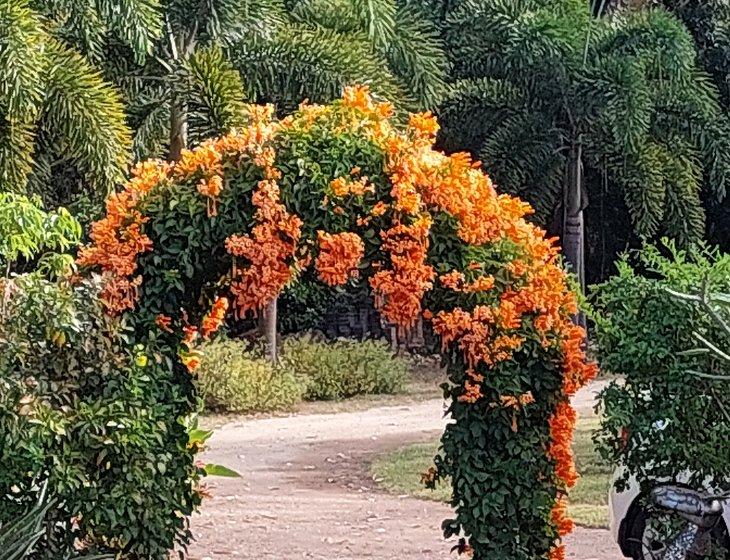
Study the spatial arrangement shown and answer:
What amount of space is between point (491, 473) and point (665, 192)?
12059mm

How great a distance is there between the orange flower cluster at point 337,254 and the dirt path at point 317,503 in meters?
3.17

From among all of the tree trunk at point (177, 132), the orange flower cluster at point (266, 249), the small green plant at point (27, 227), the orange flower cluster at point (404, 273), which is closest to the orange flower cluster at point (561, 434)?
the orange flower cluster at point (404, 273)

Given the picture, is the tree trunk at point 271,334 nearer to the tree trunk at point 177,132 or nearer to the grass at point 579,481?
the tree trunk at point 177,132

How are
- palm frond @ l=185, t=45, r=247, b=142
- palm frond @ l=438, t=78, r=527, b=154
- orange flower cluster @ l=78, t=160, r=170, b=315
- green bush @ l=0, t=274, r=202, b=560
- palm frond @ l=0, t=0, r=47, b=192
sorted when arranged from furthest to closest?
palm frond @ l=438, t=78, r=527, b=154
palm frond @ l=185, t=45, r=247, b=142
palm frond @ l=0, t=0, r=47, b=192
orange flower cluster @ l=78, t=160, r=170, b=315
green bush @ l=0, t=274, r=202, b=560

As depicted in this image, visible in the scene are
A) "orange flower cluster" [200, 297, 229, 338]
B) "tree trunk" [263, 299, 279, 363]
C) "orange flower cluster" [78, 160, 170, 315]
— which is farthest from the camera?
"tree trunk" [263, 299, 279, 363]

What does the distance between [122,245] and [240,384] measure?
32.7 feet

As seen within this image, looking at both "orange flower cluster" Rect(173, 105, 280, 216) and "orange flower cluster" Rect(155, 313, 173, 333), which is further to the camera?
"orange flower cluster" Rect(155, 313, 173, 333)

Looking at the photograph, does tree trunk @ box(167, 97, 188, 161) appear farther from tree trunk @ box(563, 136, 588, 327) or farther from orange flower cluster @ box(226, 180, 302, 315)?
orange flower cluster @ box(226, 180, 302, 315)

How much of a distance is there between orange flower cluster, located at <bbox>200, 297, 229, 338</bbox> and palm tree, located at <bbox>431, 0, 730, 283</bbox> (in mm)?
10012

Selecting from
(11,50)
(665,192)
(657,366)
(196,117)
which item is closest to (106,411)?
(657,366)

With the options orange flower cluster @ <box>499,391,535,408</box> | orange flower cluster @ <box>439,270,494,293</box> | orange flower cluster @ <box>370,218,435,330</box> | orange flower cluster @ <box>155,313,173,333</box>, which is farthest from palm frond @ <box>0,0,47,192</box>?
orange flower cluster @ <box>499,391,535,408</box>

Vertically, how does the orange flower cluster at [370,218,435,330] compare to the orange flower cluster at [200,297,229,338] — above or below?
above

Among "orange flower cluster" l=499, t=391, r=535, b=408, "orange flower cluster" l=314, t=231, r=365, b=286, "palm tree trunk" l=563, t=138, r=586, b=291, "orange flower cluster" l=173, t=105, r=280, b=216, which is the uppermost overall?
"palm tree trunk" l=563, t=138, r=586, b=291

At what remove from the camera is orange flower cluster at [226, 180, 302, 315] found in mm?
4746
